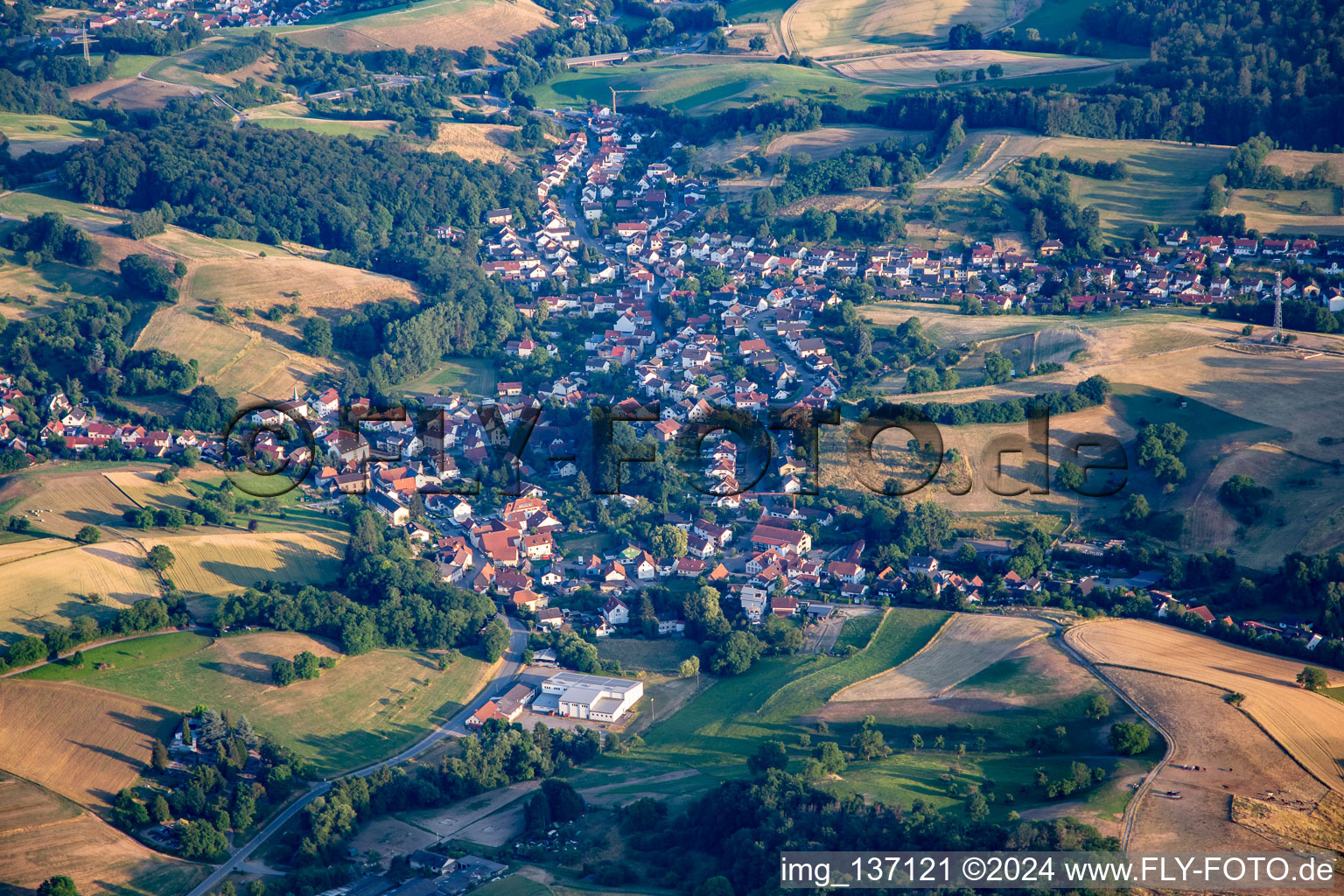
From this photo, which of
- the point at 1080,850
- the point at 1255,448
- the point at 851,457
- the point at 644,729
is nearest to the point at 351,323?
the point at 851,457

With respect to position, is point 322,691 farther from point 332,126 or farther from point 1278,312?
point 332,126

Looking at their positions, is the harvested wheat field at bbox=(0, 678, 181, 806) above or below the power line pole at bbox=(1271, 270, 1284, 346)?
below

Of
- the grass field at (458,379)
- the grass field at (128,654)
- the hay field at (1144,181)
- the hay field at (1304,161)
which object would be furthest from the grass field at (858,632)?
the hay field at (1304,161)

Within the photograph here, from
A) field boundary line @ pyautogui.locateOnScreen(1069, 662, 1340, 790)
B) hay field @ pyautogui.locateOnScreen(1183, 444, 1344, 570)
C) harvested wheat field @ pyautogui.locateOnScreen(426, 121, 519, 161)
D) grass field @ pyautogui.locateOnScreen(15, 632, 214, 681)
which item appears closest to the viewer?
field boundary line @ pyautogui.locateOnScreen(1069, 662, 1340, 790)

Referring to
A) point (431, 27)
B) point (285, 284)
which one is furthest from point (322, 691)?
point (431, 27)

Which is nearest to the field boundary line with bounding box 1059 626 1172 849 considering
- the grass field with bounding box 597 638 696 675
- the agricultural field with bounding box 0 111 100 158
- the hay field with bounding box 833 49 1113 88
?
the grass field with bounding box 597 638 696 675

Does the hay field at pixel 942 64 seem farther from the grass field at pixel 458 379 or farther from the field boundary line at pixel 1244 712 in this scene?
the field boundary line at pixel 1244 712

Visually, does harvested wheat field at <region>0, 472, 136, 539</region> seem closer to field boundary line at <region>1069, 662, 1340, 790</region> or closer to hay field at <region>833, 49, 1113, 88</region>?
field boundary line at <region>1069, 662, 1340, 790</region>
